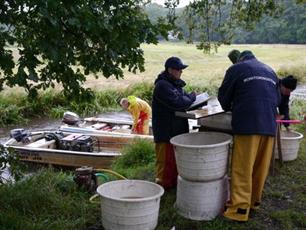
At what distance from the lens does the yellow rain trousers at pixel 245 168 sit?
14.5ft

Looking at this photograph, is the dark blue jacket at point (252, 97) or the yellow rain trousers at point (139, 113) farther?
the yellow rain trousers at point (139, 113)

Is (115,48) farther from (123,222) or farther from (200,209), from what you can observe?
(200,209)

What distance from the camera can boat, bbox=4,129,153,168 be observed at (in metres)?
8.98

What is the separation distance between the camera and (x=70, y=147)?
9.61 m

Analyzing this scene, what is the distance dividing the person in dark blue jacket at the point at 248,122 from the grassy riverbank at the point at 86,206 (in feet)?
1.19

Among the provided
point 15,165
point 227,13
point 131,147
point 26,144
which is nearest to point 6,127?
point 26,144

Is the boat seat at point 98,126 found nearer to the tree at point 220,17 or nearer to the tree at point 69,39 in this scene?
the tree at point 220,17

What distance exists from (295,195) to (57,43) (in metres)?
3.63

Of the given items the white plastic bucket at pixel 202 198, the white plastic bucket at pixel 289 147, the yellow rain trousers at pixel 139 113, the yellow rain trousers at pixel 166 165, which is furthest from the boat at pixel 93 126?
the white plastic bucket at pixel 202 198

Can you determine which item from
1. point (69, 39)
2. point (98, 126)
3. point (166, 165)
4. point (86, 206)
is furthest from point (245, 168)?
point (98, 126)

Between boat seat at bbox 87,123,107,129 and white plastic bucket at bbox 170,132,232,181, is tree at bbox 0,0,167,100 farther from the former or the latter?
boat seat at bbox 87,123,107,129

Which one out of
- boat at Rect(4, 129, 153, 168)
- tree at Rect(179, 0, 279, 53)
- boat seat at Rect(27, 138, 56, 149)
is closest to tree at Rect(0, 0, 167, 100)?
tree at Rect(179, 0, 279, 53)

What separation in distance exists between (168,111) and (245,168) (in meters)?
1.21

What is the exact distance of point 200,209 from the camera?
4.69 m
